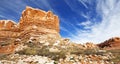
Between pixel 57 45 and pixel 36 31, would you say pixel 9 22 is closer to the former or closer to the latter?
pixel 36 31

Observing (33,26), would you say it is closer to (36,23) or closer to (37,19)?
(36,23)

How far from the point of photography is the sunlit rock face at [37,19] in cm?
4578

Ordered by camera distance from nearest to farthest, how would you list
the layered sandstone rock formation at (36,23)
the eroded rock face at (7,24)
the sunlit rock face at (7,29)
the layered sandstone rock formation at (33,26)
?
the layered sandstone rock formation at (33,26)
the layered sandstone rock formation at (36,23)
the sunlit rock face at (7,29)
the eroded rock face at (7,24)

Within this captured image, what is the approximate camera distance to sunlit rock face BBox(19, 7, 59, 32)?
150 ft

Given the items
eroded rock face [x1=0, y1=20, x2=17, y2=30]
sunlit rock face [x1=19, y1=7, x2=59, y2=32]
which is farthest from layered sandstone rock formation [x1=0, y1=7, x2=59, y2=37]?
eroded rock face [x1=0, y1=20, x2=17, y2=30]

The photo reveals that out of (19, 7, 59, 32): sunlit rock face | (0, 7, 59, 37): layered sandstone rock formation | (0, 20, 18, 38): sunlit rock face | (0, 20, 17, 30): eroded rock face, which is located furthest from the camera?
(0, 20, 17, 30): eroded rock face

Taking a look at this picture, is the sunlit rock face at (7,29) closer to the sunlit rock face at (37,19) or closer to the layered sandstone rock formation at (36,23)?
the layered sandstone rock formation at (36,23)

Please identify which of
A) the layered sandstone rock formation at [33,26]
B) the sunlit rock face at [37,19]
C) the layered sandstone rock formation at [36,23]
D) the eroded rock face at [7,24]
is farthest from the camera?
the eroded rock face at [7,24]

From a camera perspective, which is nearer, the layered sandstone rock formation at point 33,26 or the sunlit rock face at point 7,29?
the layered sandstone rock formation at point 33,26

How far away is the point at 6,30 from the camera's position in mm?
51125

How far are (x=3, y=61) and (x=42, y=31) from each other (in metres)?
16.6

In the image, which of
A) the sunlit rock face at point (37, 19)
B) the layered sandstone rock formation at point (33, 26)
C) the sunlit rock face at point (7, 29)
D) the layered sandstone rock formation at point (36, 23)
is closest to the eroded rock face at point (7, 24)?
the sunlit rock face at point (7, 29)

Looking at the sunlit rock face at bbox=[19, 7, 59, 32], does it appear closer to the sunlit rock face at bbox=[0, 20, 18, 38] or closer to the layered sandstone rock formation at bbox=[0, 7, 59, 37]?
the layered sandstone rock formation at bbox=[0, 7, 59, 37]

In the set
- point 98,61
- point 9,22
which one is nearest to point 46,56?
point 98,61
